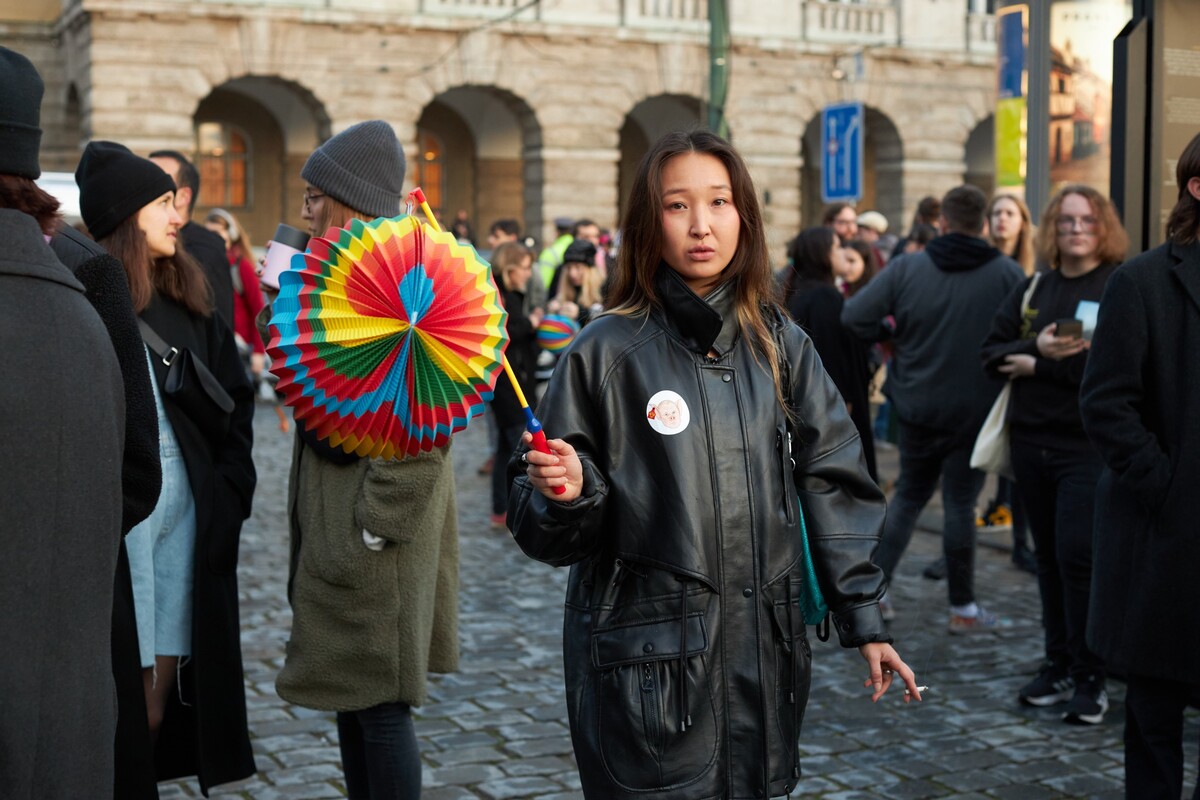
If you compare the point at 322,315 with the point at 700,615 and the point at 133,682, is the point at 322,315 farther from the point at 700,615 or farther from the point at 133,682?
the point at 133,682

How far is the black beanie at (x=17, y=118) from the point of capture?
2.35m

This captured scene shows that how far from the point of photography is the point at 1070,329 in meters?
5.73

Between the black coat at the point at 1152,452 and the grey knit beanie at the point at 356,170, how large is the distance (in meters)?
1.93

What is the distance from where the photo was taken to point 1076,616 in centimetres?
564

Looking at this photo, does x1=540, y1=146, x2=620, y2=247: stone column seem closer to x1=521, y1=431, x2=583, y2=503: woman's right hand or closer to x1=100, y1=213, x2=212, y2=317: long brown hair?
x1=100, y1=213, x2=212, y2=317: long brown hair

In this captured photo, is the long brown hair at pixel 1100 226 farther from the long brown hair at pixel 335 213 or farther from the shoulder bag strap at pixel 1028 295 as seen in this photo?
the long brown hair at pixel 335 213

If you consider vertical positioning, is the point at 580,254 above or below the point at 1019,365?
above

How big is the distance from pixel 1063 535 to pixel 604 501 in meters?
3.33

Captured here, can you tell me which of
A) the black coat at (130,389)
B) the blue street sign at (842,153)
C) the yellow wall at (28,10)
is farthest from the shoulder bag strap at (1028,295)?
the yellow wall at (28,10)

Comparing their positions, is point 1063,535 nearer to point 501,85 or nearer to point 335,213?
point 335,213

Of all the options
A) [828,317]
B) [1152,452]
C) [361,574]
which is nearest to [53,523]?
[361,574]

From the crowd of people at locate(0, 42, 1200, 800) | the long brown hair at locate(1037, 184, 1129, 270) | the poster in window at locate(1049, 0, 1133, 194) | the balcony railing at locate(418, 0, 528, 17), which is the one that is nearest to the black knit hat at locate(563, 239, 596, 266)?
the poster in window at locate(1049, 0, 1133, 194)

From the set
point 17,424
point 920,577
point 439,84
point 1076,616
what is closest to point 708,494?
point 17,424

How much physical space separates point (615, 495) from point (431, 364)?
0.42m
